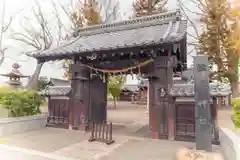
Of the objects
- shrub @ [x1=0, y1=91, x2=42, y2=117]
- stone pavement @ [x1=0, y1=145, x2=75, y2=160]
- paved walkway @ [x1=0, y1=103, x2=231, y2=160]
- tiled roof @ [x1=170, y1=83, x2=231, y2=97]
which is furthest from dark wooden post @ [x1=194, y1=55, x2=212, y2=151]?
shrub @ [x1=0, y1=91, x2=42, y2=117]

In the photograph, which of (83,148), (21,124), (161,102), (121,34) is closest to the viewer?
(83,148)

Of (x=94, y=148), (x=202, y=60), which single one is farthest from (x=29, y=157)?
(x=202, y=60)

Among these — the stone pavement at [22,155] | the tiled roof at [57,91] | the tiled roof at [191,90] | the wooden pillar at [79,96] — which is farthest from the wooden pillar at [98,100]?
the tiled roof at [191,90]

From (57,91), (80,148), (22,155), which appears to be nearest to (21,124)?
(57,91)

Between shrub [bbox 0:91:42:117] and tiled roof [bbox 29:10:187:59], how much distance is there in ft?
6.26

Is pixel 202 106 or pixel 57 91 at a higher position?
pixel 57 91

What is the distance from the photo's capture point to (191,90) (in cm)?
666

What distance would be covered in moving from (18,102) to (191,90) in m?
7.27

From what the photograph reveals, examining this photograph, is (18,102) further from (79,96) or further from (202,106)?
(202,106)

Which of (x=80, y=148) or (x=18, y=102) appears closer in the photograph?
(x=80, y=148)

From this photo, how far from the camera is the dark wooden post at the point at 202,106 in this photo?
500 centimetres

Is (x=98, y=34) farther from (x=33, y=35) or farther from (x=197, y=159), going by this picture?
(x=33, y=35)

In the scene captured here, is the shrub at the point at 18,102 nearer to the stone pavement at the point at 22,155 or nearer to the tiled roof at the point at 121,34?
the tiled roof at the point at 121,34

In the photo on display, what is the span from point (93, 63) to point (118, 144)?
153 inches
